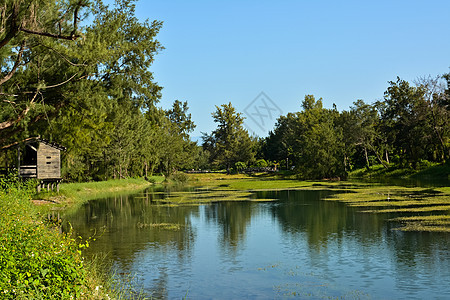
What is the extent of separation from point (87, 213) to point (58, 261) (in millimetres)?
27519

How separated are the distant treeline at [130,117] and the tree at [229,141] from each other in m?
0.29

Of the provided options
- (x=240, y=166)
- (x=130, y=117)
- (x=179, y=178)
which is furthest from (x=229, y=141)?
(x=130, y=117)

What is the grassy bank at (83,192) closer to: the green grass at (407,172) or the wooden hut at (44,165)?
the wooden hut at (44,165)

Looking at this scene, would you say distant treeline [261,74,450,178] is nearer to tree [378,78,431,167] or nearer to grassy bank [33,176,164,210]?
tree [378,78,431,167]

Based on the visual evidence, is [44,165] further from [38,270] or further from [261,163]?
[261,163]

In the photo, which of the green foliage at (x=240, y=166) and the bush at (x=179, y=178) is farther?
the green foliage at (x=240, y=166)

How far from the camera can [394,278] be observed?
16391 millimetres

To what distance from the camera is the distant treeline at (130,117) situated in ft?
90.7

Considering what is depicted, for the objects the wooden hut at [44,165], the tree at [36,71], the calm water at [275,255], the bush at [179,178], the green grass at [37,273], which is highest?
the tree at [36,71]

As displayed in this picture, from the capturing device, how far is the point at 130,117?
155 ft

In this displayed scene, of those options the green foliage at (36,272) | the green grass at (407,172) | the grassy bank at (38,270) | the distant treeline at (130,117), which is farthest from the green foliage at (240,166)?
the green foliage at (36,272)

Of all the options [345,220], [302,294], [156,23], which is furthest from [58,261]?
[156,23]

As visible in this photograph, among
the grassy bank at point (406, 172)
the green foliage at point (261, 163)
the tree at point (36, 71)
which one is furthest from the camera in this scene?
the green foliage at point (261, 163)

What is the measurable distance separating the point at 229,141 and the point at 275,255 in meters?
104
